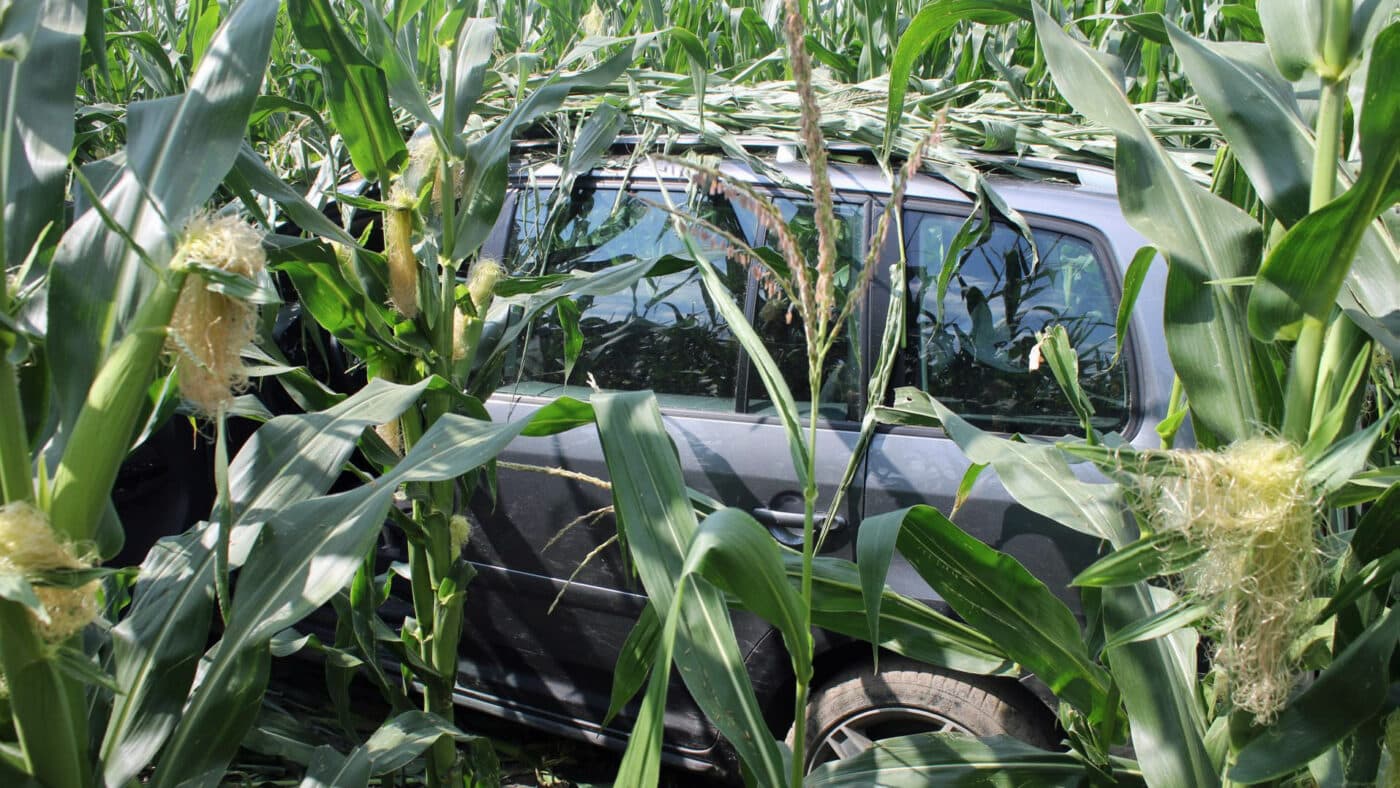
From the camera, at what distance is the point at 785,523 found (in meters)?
2.36

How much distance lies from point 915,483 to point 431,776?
1249 mm

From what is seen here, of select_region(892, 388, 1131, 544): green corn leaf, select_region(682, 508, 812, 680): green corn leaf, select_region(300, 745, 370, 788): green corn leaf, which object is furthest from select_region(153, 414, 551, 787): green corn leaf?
select_region(892, 388, 1131, 544): green corn leaf

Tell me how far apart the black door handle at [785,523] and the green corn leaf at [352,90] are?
46.4 inches

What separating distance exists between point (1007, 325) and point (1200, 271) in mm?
1223

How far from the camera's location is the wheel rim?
233cm

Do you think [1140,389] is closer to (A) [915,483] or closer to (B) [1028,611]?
(A) [915,483]

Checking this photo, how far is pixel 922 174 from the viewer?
251cm

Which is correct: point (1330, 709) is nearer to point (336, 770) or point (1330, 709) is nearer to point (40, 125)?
point (336, 770)

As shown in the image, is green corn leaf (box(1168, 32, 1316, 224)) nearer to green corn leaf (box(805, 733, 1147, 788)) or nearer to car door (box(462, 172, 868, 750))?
green corn leaf (box(805, 733, 1147, 788))

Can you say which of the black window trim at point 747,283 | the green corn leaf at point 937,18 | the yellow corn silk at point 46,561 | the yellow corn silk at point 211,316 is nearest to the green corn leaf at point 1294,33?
the green corn leaf at point 937,18

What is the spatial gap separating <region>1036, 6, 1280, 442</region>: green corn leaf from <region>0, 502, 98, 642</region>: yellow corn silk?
1.25 m

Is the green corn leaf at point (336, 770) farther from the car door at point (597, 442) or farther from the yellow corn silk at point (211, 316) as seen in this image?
the car door at point (597, 442)

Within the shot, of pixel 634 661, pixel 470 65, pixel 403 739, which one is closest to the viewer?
pixel 634 661

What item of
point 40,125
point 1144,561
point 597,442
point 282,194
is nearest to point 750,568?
point 1144,561
